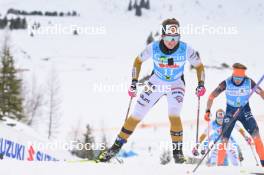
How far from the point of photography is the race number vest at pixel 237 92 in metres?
10.0

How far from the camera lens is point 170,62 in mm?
8539

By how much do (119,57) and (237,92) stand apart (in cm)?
9280

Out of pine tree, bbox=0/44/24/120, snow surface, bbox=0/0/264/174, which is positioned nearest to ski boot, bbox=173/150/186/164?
snow surface, bbox=0/0/264/174

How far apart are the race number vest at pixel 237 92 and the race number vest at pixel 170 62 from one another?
76.5 inches

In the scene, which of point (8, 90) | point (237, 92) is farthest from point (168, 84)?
point (8, 90)

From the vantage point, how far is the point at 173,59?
8539 mm

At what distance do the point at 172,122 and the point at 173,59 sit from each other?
1044 mm

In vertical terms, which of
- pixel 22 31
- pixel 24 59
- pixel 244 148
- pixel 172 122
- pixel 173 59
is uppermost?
pixel 22 31

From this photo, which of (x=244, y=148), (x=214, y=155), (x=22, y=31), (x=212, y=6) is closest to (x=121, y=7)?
(x=212, y=6)

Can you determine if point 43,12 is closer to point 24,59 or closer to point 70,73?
point 24,59

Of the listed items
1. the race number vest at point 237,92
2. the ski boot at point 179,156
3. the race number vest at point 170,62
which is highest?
the race number vest at point 170,62

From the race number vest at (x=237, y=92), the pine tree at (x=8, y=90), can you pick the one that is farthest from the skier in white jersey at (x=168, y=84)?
the pine tree at (x=8, y=90)

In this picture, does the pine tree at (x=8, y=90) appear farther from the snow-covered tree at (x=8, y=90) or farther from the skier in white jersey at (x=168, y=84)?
the skier in white jersey at (x=168, y=84)

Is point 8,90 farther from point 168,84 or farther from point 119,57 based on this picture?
point 119,57
